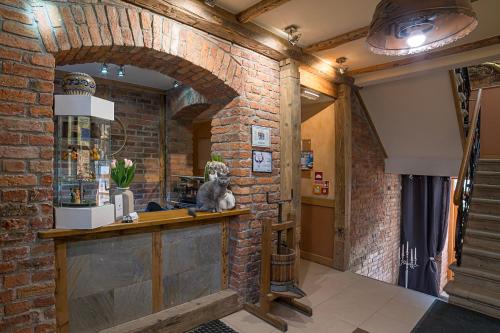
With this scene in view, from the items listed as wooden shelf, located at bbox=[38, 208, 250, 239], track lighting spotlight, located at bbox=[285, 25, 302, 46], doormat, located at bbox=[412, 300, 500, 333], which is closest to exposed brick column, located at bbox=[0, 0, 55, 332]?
wooden shelf, located at bbox=[38, 208, 250, 239]

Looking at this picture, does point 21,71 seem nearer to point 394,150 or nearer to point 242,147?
point 242,147

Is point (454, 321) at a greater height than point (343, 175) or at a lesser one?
lesser

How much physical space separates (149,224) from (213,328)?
1064mm

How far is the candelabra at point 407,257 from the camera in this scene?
19.9ft

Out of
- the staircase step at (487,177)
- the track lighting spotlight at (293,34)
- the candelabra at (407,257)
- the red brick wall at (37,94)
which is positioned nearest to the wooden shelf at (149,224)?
the red brick wall at (37,94)

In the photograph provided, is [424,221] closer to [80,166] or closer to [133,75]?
[133,75]

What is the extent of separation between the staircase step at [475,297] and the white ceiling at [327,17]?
A: 2.54m

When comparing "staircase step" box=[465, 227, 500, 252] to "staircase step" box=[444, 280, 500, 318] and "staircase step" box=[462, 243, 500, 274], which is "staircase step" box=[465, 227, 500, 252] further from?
"staircase step" box=[444, 280, 500, 318]

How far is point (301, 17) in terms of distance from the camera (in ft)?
8.32

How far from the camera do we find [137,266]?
2.21 m

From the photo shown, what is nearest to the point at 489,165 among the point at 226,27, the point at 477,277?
the point at 477,277

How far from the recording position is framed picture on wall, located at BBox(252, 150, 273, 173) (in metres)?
2.77

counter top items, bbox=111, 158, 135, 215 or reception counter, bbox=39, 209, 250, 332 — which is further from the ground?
counter top items, bbox=111, 158, 135, 215

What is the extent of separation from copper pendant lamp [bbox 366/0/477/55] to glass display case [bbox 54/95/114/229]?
5.61 ft
